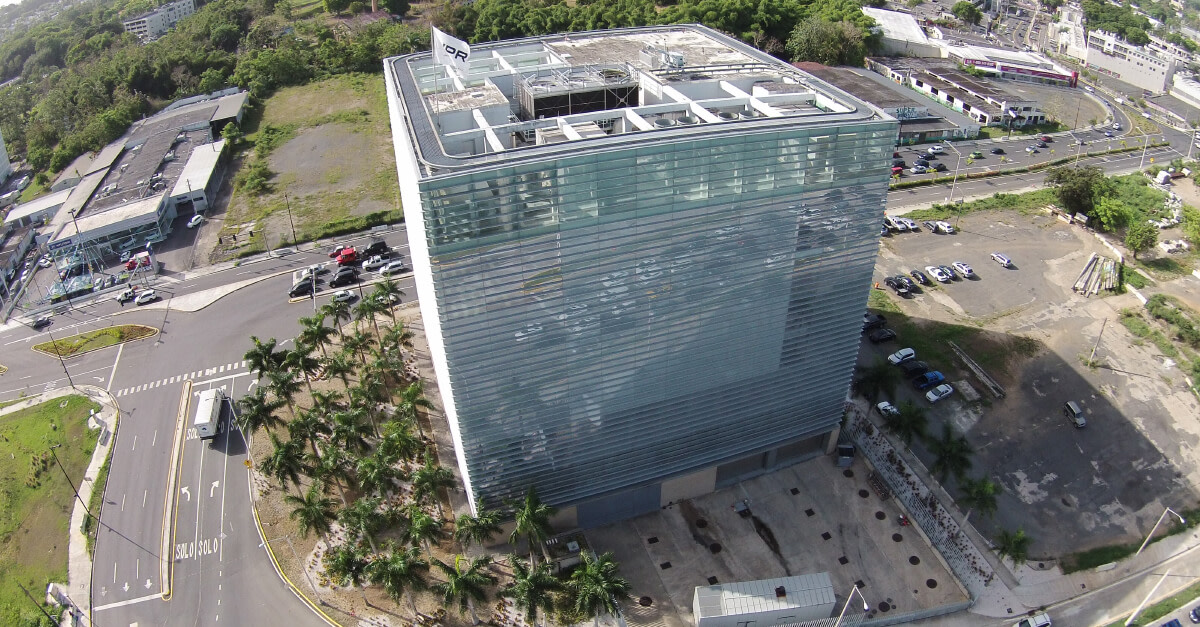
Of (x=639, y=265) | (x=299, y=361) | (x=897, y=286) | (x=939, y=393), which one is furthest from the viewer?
(x=897, y=286)

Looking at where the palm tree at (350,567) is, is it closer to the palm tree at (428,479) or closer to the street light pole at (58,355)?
the palm tree at (428,479)

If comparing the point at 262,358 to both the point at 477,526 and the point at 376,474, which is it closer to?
the point at 376,474

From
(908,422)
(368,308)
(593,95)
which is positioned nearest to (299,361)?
(368,308)

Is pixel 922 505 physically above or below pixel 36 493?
above

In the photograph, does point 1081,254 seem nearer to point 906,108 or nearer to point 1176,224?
point 1176,224

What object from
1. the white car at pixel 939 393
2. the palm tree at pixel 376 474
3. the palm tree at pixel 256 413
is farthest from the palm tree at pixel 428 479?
the white car at pixel 939 393

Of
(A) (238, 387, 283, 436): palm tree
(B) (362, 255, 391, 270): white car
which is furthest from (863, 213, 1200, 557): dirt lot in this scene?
(B) (362, 255, 391, 270): white car
